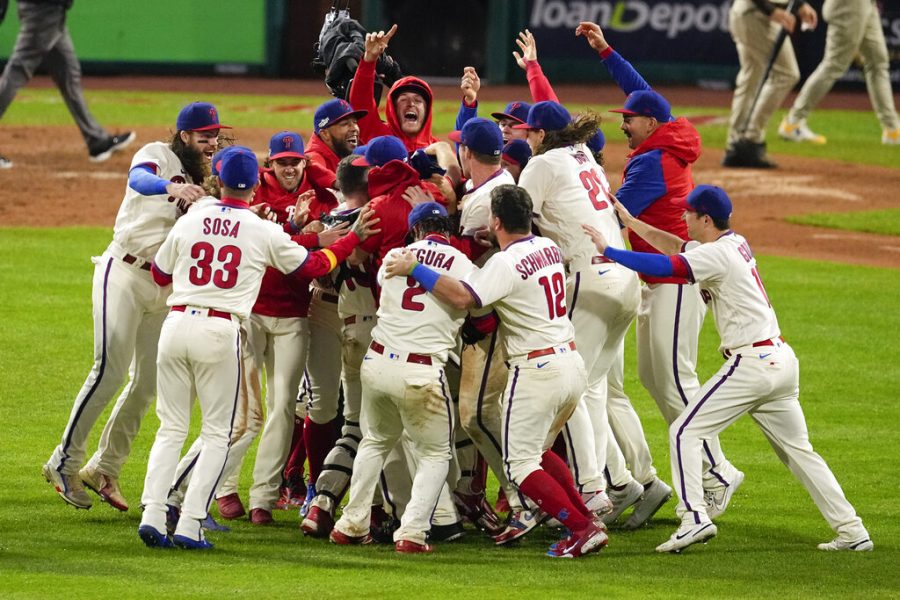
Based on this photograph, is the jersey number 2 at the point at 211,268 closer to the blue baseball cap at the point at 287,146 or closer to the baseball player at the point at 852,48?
the blue baseball cap at the point at 287,146

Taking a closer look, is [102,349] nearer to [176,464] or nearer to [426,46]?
[176,464]

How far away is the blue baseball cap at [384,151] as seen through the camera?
677 centimetres

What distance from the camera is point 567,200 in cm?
689

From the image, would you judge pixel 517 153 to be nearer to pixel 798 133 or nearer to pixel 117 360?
pixel 117 360

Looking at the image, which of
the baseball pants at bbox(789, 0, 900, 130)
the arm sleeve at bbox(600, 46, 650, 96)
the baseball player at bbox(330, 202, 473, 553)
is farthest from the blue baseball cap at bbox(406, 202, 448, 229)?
the baseball pants at bbox(789, 0, 900, 130)

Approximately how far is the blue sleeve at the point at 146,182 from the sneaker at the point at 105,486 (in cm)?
140

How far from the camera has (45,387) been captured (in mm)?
9500

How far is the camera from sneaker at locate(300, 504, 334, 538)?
6754 mm

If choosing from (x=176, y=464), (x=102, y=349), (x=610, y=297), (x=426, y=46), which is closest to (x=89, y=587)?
(x=176, y=464)

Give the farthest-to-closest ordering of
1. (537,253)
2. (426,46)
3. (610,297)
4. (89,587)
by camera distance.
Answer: (426,46), (610,297), (537,253), (89,587)

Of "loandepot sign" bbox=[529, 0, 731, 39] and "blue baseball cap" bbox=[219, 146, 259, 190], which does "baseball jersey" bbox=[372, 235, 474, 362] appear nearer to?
"blue baseball cap" bbox=[219, 146, 259, 190]

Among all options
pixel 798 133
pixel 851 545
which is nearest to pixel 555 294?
pixel 851 545

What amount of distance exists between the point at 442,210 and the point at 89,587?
7.22 ft

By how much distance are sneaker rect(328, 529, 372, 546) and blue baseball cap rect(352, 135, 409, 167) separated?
66.6 inches
